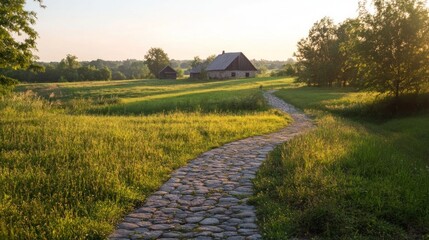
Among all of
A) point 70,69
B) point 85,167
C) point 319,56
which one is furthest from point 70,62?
point 85,167

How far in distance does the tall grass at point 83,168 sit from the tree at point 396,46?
38.6ft

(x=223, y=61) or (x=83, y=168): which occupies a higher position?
(x=223, y=61)

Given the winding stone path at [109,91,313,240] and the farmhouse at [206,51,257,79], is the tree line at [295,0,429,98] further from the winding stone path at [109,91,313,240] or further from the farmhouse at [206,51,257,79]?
the farmhouse at [206,51,257,79]

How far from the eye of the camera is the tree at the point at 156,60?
107 m

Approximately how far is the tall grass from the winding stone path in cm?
35

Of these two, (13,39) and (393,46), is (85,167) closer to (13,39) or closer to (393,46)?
(13,39)

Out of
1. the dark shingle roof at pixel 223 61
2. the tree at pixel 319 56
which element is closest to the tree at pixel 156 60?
the dark shingle roof at pixel 223 61

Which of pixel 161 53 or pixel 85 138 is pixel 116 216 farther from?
pixel 161 53

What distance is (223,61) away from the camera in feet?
277

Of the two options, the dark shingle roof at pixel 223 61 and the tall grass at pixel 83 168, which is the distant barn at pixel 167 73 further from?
the tall grass at pixel 83 168

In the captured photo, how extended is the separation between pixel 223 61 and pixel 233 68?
14.1ft

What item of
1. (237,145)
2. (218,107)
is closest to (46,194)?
(237,145)

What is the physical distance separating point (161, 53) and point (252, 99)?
8721cm

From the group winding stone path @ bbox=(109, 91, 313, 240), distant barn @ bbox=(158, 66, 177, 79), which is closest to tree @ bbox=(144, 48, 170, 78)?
distant barn @ bbox=(158, 66, 177, 79)
